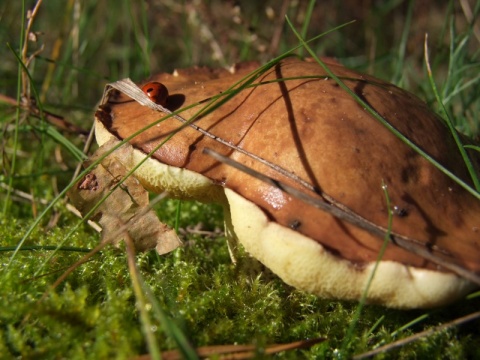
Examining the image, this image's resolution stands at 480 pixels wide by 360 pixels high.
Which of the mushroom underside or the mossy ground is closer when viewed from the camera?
the mushroom underside

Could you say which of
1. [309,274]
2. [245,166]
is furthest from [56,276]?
[309,274]

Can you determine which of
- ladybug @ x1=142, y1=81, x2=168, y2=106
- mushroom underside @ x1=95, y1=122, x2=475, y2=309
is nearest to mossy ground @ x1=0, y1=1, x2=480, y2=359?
mushroom underside @ x1=95, y1=122, x2=475, y2=309

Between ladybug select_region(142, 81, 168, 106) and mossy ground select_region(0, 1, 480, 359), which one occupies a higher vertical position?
ladybug select_region(142, 81, 168, 106)

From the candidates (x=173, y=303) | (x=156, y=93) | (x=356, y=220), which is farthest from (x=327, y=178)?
(x=156, y=93)

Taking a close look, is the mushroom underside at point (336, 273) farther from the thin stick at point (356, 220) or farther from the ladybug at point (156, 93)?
the ladybug at point (156, 93)

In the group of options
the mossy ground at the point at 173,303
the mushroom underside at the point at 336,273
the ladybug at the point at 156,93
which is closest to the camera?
the mushroom underside at the point at 336,273

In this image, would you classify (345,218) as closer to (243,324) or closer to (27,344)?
(243,324)

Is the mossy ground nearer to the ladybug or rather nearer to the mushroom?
the mushroom

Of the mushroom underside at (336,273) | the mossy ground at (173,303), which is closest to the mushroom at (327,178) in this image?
the mushroom underside at (336,273)

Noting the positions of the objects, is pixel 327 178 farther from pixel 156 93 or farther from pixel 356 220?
pixel 156 93
